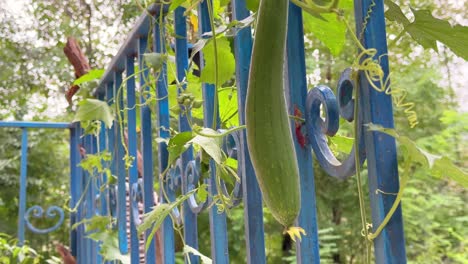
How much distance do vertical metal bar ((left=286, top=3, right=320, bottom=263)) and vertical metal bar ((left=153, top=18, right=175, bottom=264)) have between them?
0.33 metres

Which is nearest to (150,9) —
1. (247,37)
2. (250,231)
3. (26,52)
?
(247,37)

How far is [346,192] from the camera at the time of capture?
12.4 feet

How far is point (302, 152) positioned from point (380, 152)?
0.10 meters

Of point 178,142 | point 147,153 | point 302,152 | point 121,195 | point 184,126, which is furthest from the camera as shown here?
point 121,195

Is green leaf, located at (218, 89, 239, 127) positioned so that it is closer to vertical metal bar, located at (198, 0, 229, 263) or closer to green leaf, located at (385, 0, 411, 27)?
vertical metal bar, located at (198, 0, 229, 263)

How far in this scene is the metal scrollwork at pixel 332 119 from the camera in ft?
1.16

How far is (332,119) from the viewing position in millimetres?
365

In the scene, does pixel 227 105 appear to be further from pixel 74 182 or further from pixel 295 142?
pixel 74 182

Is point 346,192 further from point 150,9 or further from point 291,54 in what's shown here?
point 291,54

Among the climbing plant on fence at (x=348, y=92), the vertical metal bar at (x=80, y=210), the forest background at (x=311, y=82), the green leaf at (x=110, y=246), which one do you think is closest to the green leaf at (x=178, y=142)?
the climbing plant on fence at (x=348, y=92)

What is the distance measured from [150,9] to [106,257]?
52cm

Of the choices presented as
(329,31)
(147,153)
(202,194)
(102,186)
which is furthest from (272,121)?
(102,186)

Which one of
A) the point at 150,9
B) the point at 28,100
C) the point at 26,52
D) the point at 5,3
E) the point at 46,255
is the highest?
the point at 5,3

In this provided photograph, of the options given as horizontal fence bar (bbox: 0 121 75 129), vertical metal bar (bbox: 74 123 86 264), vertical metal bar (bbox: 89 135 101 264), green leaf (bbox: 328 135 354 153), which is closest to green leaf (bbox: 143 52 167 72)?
green leaf (bbox: 328 135 354 153)
